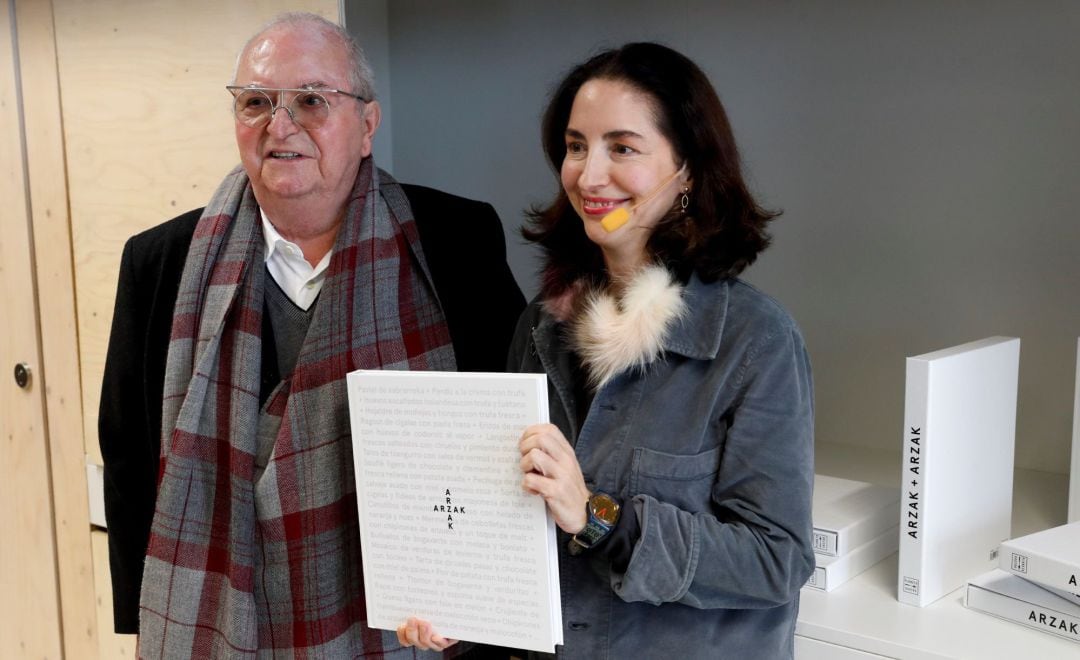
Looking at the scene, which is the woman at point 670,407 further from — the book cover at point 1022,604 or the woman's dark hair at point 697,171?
the book cover at point 1022,604

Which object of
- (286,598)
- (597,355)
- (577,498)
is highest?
(597,355)

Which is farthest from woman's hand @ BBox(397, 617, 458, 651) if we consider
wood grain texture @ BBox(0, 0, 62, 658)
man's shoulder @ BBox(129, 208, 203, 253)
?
wood grain texture @ BBox(0, 0, 62, 658)

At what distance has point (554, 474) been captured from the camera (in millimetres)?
1042

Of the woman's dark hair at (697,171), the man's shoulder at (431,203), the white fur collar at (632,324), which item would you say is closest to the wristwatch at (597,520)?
the white fur collar at (632,324)

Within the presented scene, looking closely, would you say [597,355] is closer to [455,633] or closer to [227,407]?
[455,633]

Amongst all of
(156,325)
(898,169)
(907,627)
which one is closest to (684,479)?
(907,627)

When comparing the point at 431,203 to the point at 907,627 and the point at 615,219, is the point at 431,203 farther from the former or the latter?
the point at 907,627

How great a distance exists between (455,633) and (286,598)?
39 cm

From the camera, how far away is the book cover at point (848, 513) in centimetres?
145

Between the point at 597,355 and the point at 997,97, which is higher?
the point at 997,97

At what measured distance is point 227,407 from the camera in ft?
4.88

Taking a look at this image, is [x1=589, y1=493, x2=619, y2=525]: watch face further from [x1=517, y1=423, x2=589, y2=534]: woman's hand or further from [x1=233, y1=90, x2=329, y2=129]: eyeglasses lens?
[x1=233, y1=90, x2=329, y2=129]: eyeglasses lens

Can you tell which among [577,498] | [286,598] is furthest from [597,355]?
[286,598]

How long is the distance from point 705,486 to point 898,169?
106 centimetres
